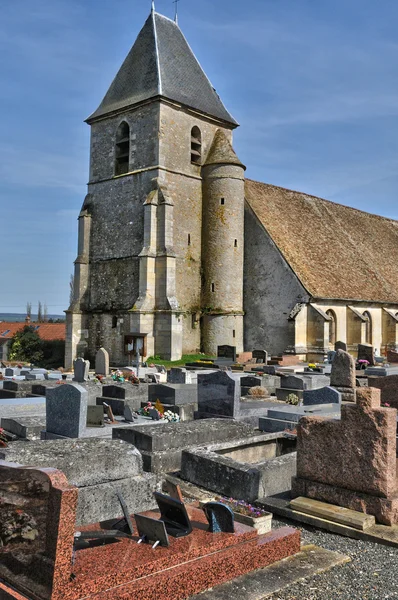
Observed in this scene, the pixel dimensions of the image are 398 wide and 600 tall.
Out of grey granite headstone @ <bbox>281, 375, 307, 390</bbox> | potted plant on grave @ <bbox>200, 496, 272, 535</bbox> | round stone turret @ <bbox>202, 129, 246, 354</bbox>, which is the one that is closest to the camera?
potted plant on grave @ <bbox>200, 496, 272, 535</bbox>

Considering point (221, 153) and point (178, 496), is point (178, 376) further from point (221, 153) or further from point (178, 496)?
point (221, 153)

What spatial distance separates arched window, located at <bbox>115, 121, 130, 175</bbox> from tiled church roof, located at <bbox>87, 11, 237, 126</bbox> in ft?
3.59

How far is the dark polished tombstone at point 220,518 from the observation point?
4.52 m

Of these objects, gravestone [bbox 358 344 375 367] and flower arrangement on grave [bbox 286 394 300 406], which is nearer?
flower arrangement on grave [bbox 286 394 300 406]

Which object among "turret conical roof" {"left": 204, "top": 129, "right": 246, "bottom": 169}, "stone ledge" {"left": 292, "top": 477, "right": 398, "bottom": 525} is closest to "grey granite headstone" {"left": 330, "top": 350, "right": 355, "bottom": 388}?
"stone ledge" {"left": 292, "top": 477, "right": 398, "bottom": 525}

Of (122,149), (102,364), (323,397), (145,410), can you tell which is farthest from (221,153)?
(145,410)

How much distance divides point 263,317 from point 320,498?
2309 centimetres

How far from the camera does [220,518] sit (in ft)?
15.0

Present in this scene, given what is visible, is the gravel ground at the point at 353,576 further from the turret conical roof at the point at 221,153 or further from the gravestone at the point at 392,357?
the turret conical roof at the point at 221,153

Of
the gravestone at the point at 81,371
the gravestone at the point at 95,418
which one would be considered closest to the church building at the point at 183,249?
the gravestone at the point at 81,371

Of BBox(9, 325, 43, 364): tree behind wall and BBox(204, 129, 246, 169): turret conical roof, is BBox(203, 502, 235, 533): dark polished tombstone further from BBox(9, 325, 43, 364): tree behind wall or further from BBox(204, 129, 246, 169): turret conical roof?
BBox(9, 325, 43, 364): tree behind wall

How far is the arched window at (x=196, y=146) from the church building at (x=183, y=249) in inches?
3.2

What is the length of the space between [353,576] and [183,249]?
2476cm

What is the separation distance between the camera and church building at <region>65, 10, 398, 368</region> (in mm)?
27250
